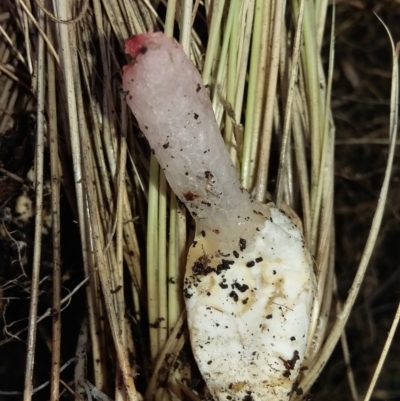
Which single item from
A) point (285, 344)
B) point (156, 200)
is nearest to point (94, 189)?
point (156, 200)

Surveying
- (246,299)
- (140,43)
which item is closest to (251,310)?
(246,299)

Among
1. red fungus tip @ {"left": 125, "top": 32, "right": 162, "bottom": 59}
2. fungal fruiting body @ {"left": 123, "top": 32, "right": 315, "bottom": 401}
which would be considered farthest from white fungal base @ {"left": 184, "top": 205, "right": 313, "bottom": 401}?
red fungus tip @ {"left": 125, "top": 32, "right": 162, "bottom": 59}

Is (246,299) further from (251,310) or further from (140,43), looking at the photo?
(140,43)

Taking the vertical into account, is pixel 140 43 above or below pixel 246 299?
above

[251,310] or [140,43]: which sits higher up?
[140,43]

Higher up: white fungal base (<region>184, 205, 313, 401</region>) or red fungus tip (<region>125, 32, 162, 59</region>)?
red fungus tip (<region>125, 32, 162, 59</region>)

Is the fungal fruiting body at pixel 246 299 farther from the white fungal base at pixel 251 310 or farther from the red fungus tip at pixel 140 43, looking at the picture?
the red fungus tip at pixel 140 43

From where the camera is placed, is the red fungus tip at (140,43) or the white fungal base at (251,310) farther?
the white fungal base at (251,310)

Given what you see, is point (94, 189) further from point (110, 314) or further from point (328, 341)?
point (328, 341)

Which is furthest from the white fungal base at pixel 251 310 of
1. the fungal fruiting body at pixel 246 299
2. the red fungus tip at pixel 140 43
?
the red fungus tip at pixel 140 43

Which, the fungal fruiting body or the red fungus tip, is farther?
the fungal fruiting body

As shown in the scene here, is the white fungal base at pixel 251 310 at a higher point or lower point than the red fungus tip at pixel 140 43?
lower

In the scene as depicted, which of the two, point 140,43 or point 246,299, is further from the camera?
point 246,299

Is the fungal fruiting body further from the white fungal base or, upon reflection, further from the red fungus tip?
the red fungus tip
